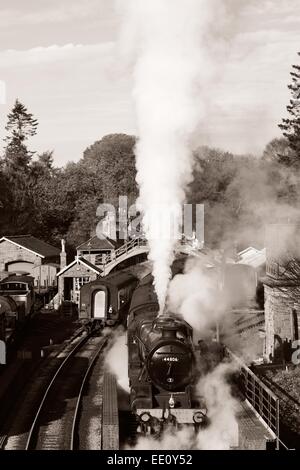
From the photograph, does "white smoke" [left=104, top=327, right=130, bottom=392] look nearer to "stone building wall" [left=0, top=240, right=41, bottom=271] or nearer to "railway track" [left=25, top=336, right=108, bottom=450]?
"railway track" [left=25, top=336, right=108, bottom=450]

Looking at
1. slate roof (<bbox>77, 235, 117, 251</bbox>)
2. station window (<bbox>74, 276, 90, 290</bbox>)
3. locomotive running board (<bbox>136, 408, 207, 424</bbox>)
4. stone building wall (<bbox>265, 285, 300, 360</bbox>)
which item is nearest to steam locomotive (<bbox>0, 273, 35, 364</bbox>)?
station window (<bbox>74, 276, 90, 290</bbox>)

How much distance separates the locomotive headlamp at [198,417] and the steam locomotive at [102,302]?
57.0 feet

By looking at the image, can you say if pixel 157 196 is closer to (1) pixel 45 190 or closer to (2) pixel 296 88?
(2) pixel 296 88

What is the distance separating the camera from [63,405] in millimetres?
20812

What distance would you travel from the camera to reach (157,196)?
20.6 m

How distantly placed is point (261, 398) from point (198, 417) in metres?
2.06

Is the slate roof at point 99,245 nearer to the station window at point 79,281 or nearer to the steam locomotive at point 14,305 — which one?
the station window at point 79,281

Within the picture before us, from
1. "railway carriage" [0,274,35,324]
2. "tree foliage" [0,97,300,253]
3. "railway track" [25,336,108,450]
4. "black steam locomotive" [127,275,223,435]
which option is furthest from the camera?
"tree foliage" [0,97,300,253]

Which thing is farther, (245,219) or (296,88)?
(296,88)

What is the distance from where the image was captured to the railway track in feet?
57.0

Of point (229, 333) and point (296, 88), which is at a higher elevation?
point (296, 88)

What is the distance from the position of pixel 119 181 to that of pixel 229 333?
36.9 meters

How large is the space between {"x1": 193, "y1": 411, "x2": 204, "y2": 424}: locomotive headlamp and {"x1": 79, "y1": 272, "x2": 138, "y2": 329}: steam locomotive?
57.0 ft
